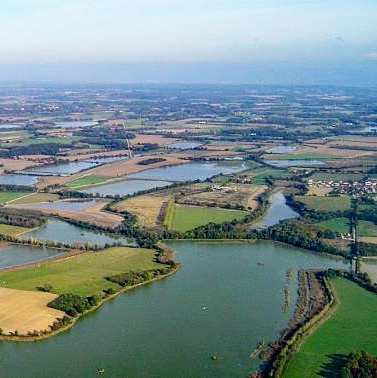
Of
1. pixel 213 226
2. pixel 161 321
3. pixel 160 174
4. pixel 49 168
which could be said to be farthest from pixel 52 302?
pixel 49 168

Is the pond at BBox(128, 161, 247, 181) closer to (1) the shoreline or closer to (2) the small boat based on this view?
(1) the shoreline

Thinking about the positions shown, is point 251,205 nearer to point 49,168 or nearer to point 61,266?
point 61,266

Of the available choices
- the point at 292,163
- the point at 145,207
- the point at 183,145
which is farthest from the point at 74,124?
the point at 145,207

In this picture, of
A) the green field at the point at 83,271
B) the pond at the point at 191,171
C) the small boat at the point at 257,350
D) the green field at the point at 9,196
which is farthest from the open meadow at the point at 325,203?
the small boat at the point at 257,350

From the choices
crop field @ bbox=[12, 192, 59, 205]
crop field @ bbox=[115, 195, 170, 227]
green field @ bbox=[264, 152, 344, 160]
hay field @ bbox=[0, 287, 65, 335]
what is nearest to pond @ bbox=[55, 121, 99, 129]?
green field @ bbox=[264, 152, 344, 160]

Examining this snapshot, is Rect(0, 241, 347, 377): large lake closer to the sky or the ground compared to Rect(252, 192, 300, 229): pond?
closer to the ground
